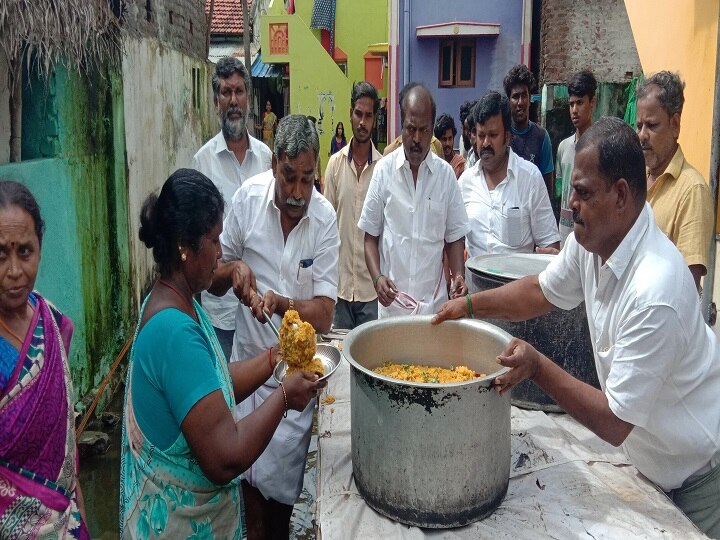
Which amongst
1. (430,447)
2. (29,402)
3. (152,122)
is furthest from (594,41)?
(29,402)

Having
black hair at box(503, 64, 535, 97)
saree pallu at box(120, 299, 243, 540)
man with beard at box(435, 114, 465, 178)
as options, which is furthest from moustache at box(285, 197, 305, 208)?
man with beard at box(435, 114, 465, 178)

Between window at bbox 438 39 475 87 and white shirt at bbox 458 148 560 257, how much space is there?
1213 centimetres

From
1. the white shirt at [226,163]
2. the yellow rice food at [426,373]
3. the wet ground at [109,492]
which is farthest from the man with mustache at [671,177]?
the white shirt at [226,163]

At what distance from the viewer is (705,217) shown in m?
3.15

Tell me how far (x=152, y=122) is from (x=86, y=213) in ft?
9.84

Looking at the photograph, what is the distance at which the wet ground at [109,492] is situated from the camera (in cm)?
372

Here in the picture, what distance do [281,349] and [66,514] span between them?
0.89 metres

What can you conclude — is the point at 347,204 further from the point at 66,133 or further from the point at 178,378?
the point at 178,378

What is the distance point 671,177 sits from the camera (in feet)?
10.8

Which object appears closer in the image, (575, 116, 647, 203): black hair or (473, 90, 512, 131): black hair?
(575, 116, 647, 203): black hair

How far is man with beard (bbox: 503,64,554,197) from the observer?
18.6 ft

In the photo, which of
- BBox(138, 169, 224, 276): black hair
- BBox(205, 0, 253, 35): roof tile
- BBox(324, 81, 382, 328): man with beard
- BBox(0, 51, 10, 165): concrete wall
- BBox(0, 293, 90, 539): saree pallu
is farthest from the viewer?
BBox(205, 0, 253, 35): roof tile

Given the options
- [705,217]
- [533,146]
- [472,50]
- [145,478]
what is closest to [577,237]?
[705,217]

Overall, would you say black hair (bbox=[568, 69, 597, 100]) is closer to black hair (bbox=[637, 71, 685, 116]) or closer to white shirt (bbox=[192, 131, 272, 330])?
black hair (bbox=[637, 71, 685, 116])
